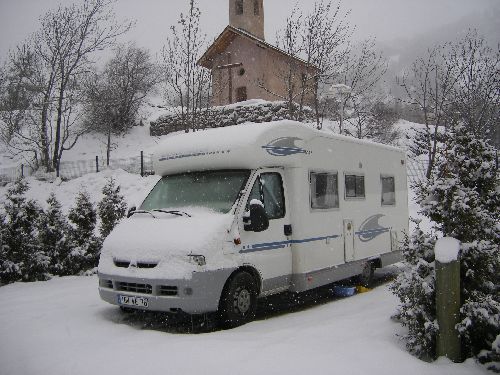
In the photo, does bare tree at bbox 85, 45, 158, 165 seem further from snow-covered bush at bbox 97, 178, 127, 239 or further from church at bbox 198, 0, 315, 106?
snow-covered bush at bbox 97, 178, 127, 239

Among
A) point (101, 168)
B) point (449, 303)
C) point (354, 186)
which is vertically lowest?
point (449, 303)

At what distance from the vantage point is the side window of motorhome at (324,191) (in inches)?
302

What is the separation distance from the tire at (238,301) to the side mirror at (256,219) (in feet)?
2.12

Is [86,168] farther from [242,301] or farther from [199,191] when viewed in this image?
[242,301]

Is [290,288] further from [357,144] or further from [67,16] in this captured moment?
[67,16]

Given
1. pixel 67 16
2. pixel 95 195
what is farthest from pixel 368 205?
pixel 67 16

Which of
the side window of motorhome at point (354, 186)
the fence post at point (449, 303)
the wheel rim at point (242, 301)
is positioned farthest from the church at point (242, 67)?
the fence post at point (449, 303)

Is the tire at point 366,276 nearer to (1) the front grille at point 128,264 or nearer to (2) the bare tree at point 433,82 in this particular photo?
(1) the front grille at point 128,264

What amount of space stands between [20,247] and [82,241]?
4.68 feet

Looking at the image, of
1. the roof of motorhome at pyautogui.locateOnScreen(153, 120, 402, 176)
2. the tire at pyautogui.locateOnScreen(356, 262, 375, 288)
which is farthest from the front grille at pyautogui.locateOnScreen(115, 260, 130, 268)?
the tire at pyautogui.locateOnScreen(356, 262, 375, 288)

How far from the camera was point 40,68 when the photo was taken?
3102 centimetres

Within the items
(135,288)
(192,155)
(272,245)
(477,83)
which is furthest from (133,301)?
(477,83)

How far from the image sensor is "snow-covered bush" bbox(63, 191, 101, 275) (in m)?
10.2

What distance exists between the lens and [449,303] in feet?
14.5
